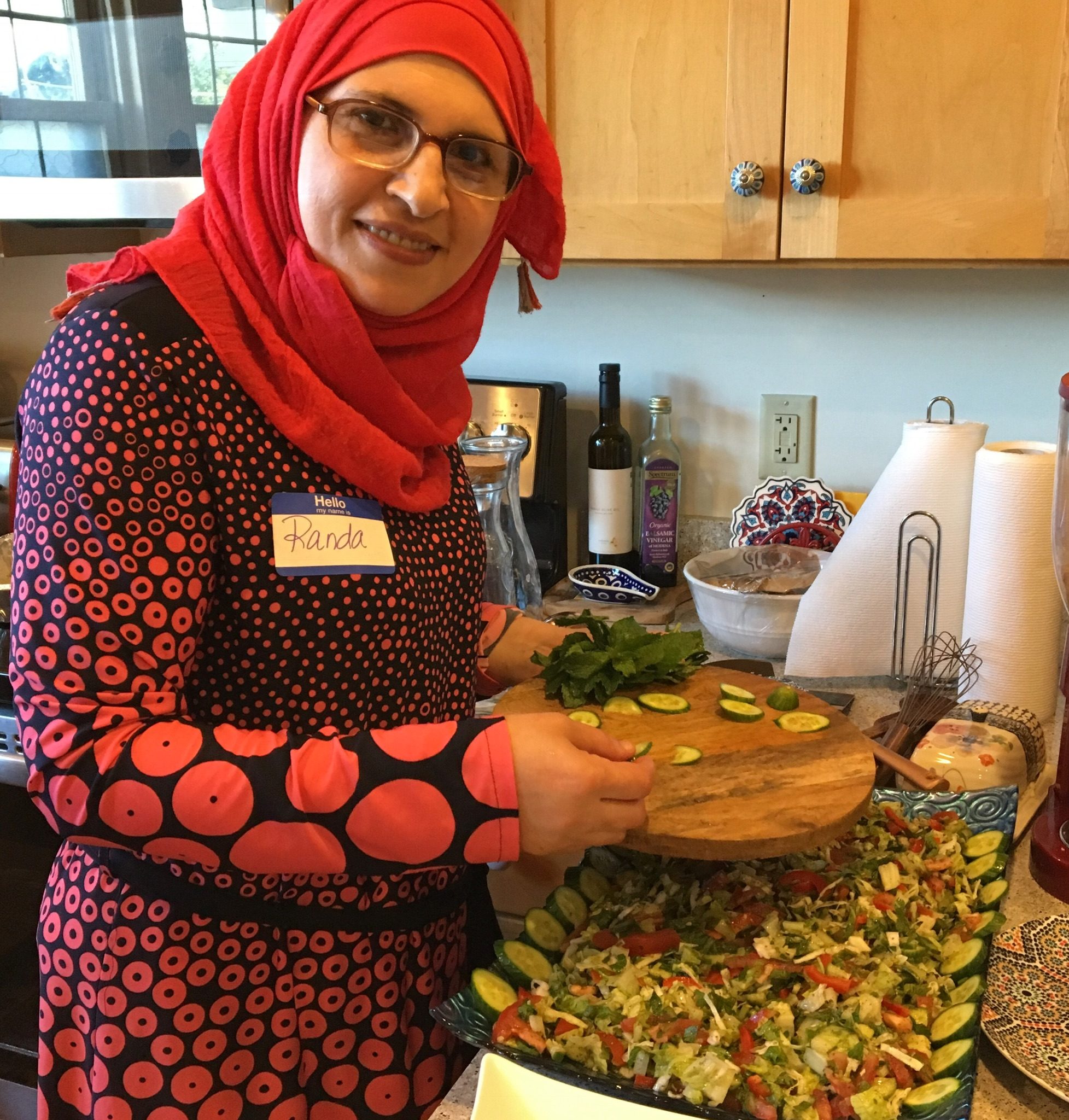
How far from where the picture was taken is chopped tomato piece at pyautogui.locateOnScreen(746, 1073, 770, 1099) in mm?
685

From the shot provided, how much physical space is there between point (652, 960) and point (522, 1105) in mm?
172

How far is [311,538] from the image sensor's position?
83cm

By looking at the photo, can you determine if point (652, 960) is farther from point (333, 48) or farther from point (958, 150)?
point (958, 150)

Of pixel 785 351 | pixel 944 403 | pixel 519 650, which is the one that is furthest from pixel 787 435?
pixel 519 650

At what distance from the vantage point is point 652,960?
0.80 meters

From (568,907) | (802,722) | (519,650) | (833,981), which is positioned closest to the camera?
(833,981)

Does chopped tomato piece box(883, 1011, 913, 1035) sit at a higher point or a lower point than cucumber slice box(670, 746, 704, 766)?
lower

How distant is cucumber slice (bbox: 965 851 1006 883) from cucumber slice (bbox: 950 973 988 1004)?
0.44 ft

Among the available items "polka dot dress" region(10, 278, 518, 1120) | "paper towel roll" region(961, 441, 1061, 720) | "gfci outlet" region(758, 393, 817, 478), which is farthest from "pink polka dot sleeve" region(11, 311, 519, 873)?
"gfci outlet" region(758, 393, 817, 478)

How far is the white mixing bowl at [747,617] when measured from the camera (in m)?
1.51

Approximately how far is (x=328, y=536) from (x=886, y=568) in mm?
856

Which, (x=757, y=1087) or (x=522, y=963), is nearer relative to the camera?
(x=757, y=1087)

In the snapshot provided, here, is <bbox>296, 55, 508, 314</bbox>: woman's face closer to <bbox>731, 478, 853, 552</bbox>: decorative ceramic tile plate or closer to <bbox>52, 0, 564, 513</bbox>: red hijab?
<bbox>52, 0, 564, 513</bbox>: red hijab

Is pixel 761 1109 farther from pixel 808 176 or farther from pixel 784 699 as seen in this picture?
pixel 808 176
